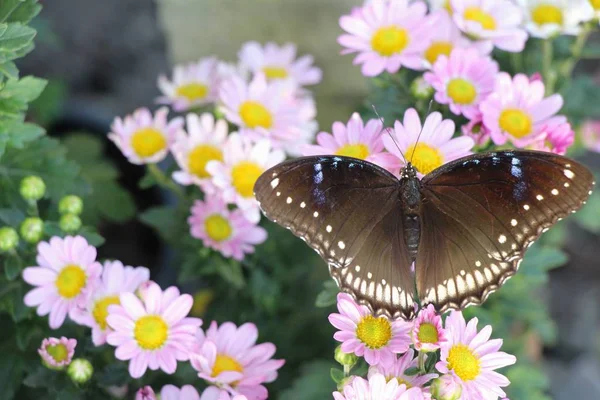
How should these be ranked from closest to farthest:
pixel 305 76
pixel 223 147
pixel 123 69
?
1. pixel 223 147
2. pixel 305 76
3. pixel 123 69

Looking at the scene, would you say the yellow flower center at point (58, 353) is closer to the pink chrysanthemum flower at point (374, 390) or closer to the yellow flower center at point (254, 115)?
the pink chrysanthemum flower at point (374, 390)

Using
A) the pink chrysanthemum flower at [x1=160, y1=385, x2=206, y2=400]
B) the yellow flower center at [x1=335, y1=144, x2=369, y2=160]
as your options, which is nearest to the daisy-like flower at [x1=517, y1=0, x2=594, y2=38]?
the yellow flower center at [x1=335, y1=144, x2=369, y2=160]

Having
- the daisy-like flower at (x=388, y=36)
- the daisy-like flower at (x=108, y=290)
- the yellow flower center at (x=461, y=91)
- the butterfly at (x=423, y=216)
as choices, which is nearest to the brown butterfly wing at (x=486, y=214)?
the butterfly at (x=423, y=216)

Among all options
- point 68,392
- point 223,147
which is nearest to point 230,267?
point 223,147

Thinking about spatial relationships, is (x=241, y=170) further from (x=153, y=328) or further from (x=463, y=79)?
(x=463, y=79)

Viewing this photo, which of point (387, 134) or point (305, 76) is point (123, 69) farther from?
point (387, 134)
